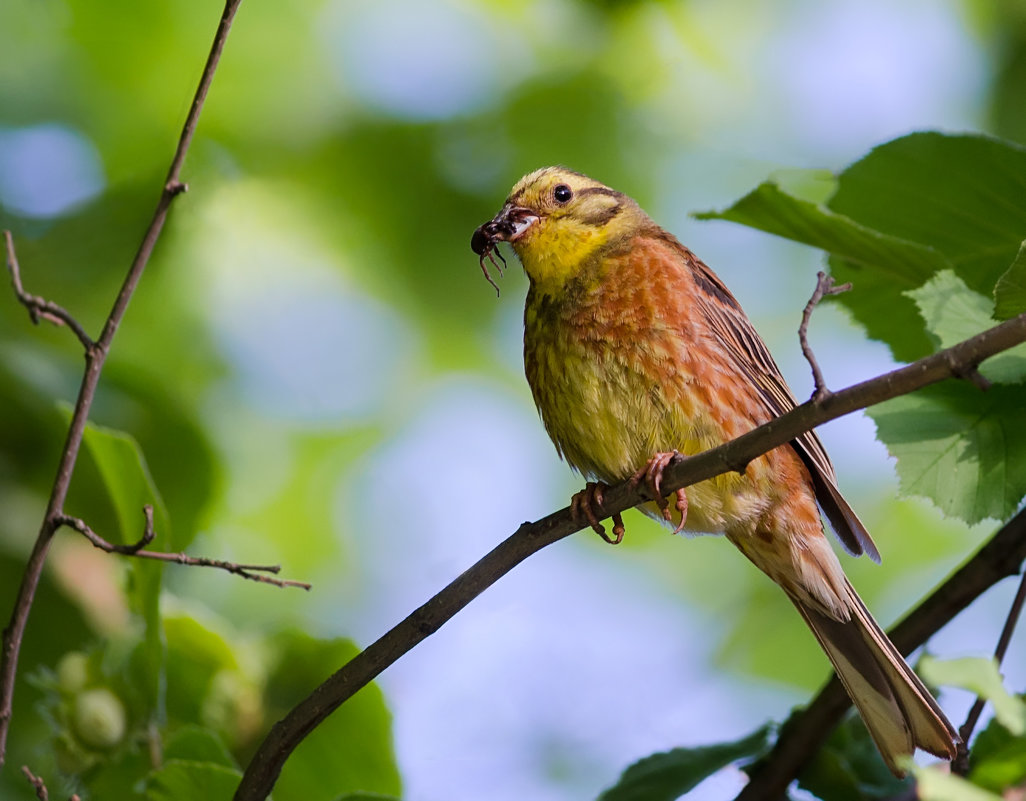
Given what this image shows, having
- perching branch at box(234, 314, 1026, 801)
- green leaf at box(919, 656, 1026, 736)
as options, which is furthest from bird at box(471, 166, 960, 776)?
green leaf at box(919, 656, 1026, 736)

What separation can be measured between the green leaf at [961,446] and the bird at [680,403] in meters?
0.67

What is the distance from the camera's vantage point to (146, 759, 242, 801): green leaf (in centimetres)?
296

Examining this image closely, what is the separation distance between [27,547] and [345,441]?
1.93m

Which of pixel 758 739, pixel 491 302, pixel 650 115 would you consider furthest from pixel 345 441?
pixel 758 739

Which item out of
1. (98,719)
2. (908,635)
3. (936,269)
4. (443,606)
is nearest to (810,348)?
(443,606)

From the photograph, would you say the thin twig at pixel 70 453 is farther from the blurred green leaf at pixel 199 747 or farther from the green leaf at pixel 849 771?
the green leaf at pixel 849 771

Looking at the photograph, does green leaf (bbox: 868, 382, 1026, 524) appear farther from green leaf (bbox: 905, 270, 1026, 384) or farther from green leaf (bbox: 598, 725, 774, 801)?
green leaf (bbox: 598, 725, 774, 801)

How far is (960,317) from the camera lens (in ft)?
10.1

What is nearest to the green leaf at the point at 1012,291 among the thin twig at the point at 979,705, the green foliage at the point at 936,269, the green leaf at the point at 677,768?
the green foliage at the point at 936,269

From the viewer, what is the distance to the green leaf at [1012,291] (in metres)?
2.71

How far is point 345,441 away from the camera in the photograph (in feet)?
20.3

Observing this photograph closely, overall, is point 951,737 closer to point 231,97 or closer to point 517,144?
point 517,144

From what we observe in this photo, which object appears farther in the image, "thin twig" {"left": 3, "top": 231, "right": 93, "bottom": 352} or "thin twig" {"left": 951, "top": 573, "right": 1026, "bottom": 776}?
"thin twig" {"left": 951, "top": 573, "right": 1026, "bottom": 776}

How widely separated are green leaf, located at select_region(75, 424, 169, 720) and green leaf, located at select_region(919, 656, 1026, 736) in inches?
94.8
